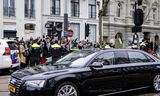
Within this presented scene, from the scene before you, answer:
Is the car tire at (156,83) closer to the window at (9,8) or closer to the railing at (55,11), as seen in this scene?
the window at (9,8)

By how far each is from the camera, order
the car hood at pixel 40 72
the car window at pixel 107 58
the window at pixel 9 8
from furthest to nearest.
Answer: the window at pixel 9 8 < the car window at pixel 107 58 < the car hood at pixel 40 72

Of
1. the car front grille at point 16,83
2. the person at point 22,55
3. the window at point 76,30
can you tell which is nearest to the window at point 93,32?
the window at point 76,30

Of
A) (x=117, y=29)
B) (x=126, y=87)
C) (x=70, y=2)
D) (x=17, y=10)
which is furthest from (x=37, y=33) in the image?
(x=126, y=87)

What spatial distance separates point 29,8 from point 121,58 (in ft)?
80.0

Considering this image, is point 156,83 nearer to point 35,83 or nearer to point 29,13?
point 35,83

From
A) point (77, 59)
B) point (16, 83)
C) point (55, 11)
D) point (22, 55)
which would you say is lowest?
point (22, 55)

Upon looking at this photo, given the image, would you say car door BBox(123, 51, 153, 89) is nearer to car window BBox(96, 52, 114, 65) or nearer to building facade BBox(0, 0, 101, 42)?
car window BBox(96, 52, 114, 65)

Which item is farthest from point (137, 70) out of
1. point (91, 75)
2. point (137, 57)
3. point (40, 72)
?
point (40, 72)

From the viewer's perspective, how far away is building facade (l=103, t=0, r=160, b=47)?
44188 millimetres

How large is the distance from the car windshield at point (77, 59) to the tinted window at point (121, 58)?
73 centimetres

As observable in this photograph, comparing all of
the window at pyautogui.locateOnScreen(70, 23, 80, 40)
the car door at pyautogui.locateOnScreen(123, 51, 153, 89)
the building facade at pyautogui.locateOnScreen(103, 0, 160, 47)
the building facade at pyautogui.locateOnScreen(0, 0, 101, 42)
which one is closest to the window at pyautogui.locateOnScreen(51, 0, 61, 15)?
the building facade at pyautogui.locateOnScreen(0, 0, 101, 42)

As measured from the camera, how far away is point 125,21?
47.1 m

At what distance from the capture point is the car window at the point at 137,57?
10839 millimetres

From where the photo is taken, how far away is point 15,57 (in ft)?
58.2
